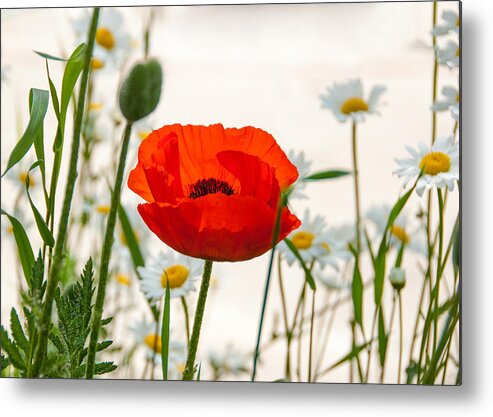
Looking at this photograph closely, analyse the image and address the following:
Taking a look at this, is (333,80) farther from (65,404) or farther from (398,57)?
(65,404)

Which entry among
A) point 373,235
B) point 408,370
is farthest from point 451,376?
point 373,235

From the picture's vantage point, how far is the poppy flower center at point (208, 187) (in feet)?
2.54

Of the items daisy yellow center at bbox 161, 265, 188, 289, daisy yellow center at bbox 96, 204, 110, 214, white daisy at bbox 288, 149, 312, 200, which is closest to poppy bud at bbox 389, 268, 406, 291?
white daisy at bbox 288, 149, 312, 200

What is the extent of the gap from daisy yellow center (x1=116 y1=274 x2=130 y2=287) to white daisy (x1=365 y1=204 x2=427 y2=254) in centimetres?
31

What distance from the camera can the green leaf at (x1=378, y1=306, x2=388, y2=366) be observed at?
97 centimetres

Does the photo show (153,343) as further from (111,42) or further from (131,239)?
(111,42)

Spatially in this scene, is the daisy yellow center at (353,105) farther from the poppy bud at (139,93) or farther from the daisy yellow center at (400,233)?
the poppy bud at (139,93)

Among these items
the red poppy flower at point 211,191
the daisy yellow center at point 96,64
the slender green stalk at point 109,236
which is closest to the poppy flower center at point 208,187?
the red poppy flower at point 211,191

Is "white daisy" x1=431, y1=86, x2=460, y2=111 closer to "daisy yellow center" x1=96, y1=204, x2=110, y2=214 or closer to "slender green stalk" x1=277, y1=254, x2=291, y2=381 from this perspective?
"slender green stalk" x1=277, y1=254, x2=291, y2=381

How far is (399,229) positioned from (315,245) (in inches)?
4.3

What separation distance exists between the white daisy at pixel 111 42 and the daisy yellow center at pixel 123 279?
27 cm

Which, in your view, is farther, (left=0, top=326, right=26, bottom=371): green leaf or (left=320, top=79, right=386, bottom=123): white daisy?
(left=320, top=79, right=386, bottom=123): white daisy

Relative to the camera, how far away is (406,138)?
997 millimetres

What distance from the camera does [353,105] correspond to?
1.01 m
